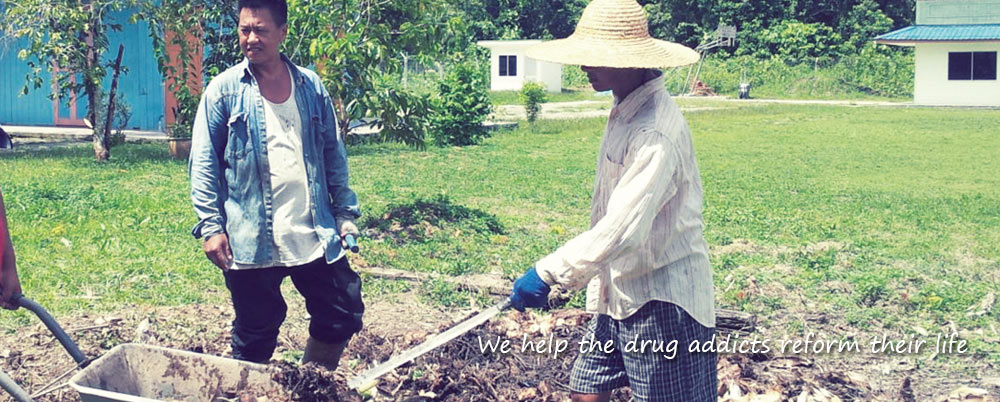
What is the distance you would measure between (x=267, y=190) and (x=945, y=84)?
114 ft

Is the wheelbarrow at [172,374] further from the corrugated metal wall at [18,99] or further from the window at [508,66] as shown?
the window at [508,66]

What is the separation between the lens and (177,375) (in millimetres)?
3754

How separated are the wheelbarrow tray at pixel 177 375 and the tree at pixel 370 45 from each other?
5.33m

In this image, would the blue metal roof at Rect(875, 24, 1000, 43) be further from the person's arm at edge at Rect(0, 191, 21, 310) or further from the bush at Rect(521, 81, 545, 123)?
the person's arm at edge at Rect(0, 191, 21, 310)

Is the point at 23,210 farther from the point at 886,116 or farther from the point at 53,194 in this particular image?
the point at 886,116

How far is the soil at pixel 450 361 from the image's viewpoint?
4781 mm

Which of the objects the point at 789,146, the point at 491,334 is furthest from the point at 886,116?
the point at 491,334

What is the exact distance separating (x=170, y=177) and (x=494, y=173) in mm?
3881

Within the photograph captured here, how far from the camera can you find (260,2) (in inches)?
162

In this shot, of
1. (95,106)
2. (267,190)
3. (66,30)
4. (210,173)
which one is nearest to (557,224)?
(267,190)

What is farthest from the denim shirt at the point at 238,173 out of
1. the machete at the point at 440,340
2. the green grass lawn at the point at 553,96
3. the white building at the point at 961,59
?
the white building at the point at 961,59

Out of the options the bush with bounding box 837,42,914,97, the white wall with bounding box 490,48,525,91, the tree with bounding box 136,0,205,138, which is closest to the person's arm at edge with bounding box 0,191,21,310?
the tree with bounding box 136,0,205,138

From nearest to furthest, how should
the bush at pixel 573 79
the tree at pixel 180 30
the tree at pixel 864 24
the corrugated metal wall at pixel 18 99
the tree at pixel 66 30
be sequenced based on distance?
the tree at pixel 180 30 → the tree at pixel 66 30 → the corrugated metal wall at pixel 18 99 → the tree at pixel 864 24 → the bush at pixel 573 79

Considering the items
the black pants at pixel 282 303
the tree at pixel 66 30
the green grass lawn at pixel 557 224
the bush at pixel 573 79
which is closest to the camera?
the black pants at pixel 282 303
